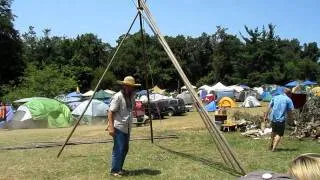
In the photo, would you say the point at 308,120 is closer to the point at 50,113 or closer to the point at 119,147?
the point at 119,147

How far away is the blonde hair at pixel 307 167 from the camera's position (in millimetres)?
2682

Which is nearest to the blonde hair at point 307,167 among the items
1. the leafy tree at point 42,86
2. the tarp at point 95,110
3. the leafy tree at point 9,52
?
the tarp at point 95,110

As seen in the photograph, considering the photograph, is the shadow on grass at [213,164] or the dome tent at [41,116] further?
the dome tent at [41,116]

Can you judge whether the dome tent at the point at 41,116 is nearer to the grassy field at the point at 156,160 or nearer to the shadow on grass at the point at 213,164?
the grassy field at the point at 156,160

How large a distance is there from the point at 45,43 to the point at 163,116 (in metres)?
59.3

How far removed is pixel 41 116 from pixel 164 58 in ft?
197

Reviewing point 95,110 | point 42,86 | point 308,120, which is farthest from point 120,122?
point 42,86

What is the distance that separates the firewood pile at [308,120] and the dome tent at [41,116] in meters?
16.9

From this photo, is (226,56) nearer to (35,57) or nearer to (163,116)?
(35,57)

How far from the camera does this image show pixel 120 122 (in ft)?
32.5

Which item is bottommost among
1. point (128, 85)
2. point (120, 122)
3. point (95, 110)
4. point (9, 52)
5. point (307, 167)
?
point (95, 110)

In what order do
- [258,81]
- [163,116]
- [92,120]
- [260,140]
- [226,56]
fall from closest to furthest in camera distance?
[260,140]
[92,120]
[163,116]
[258,81]
[226,56]

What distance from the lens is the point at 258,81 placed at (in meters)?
78.5

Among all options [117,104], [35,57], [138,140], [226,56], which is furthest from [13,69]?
[117,104]
